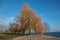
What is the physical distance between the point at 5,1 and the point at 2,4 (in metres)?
0.11

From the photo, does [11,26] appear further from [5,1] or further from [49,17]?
[49,17]

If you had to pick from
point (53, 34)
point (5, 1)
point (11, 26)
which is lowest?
point (53, 34)

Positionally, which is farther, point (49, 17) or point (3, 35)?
point (49, 17)

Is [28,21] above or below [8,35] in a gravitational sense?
above

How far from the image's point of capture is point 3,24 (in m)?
3.03

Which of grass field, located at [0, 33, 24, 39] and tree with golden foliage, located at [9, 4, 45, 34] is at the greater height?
tree with golden foliage, located at [9, 4, 45, 34]

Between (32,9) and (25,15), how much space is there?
0.78 feet

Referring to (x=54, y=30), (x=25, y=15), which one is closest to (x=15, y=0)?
(x=25, y=15)

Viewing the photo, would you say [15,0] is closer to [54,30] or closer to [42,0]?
[42,0]

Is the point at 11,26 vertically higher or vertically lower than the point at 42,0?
lower

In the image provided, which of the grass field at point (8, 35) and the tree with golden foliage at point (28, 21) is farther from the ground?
the tree with golden foliage at point (28, 21)

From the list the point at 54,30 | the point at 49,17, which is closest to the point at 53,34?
the point at 54,30

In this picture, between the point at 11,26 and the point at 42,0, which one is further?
the point at 42,0

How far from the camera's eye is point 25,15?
3033 millimetres
